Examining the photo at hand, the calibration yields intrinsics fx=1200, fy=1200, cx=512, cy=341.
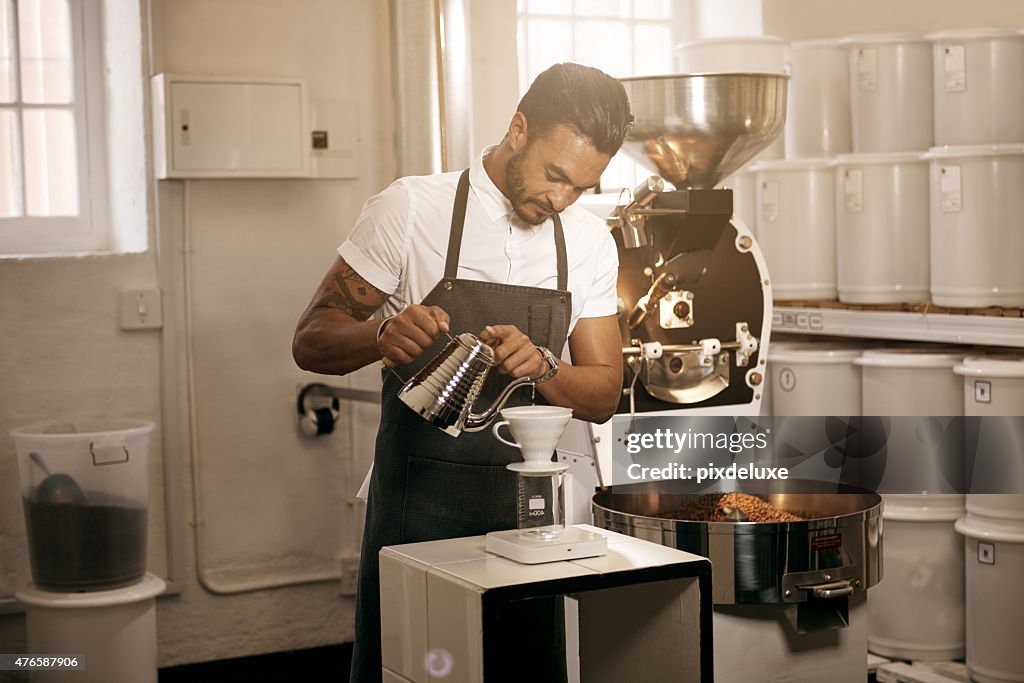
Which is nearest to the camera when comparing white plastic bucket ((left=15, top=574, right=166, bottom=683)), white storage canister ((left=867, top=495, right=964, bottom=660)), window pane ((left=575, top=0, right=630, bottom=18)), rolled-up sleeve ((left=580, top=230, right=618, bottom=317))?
rolled-up sleeve ((left=580, top=230, right=618, bottom=317))

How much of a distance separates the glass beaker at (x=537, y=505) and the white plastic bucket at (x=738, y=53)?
2.54 m

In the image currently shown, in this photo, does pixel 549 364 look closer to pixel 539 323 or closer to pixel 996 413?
pixel 539 323

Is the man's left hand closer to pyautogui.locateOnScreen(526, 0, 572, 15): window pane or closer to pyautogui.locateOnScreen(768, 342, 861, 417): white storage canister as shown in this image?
pyautogui.locateOnScreen(768, 342, 861, 417): white storage canister

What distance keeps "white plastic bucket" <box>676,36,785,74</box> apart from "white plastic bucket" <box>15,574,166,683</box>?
8.26ft

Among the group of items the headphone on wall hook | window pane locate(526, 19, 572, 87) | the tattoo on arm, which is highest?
window pane locate(526, 19, 572, 87)

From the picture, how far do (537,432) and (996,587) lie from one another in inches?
87.6

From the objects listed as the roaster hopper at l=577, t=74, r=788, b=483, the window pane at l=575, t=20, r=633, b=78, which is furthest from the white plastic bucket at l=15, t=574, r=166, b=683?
the window pane at l=575, t=20, r=633, b=78

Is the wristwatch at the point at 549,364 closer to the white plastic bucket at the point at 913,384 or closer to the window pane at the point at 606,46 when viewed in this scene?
the white plastic bucket at the point at 913,384

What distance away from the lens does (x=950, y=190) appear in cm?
353

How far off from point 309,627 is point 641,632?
7.58 feet

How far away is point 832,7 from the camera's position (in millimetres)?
4602

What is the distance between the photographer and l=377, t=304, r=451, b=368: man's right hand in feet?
6.38

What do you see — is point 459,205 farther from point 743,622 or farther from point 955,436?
point 955,436

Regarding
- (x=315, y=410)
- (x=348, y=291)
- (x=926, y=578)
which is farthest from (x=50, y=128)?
(x=926, y=578)
